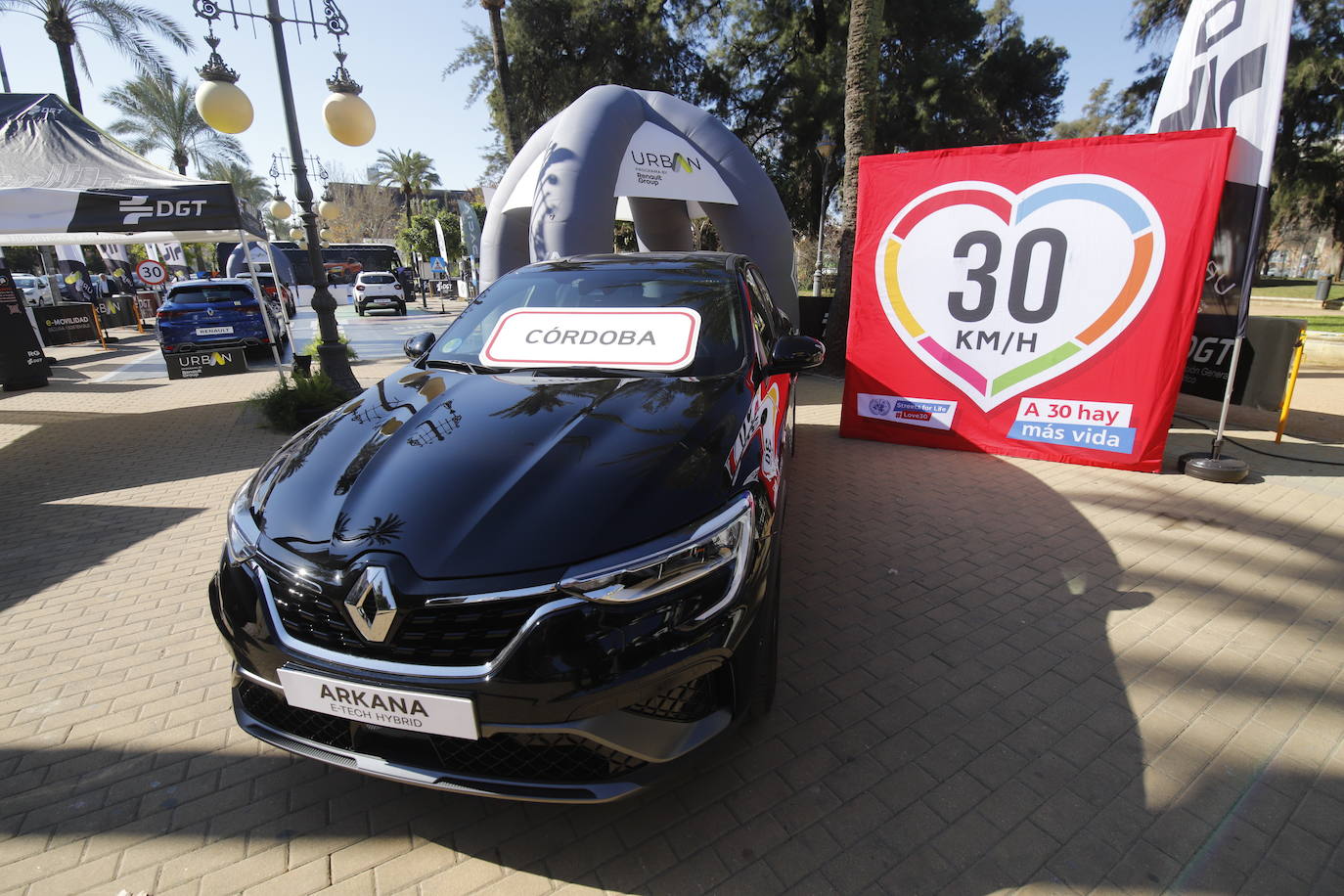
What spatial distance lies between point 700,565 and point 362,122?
7.49 meters

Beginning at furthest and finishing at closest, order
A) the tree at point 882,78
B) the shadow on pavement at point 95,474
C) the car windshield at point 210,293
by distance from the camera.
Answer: the tree at point 882,78 → the car windshield at point 210,293 → the shadow on pavement at point 95,474

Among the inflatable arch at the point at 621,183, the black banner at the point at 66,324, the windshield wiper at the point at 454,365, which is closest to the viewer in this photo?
the windshield wiper at the point at 454,365

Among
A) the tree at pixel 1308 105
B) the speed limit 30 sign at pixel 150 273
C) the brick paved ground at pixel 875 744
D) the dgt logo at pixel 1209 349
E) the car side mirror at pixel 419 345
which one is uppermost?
the tree at pixel 1308 105

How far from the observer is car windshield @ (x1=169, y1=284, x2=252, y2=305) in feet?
36.7

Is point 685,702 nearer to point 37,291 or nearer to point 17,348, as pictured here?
point 17,348

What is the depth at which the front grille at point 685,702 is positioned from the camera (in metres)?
1.74

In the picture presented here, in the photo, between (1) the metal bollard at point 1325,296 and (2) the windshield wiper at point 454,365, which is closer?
(2) the windshield wiper at point 454,365

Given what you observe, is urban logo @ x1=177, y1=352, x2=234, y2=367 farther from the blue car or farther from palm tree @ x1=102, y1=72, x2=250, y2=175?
palm tree @ x1=102, y1=72, x2=250, y2=175

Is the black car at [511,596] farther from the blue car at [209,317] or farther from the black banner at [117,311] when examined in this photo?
the black banner at [117,311]

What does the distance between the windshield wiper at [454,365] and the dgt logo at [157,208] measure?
5570 millimetres

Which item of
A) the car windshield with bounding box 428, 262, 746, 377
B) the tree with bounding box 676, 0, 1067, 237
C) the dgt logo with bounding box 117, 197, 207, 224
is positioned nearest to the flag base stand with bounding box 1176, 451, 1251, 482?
the car windshield with bounding box 428, 262, 746, 377

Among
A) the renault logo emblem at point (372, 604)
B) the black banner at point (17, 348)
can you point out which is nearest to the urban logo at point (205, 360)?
the black banner at point (17, 348)

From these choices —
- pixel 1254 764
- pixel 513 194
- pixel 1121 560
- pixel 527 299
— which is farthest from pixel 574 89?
pixel 1254 764

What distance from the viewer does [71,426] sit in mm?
8047
